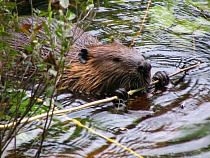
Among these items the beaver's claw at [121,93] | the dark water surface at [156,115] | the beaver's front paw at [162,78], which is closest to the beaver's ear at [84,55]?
the dark water surface at [156,115]

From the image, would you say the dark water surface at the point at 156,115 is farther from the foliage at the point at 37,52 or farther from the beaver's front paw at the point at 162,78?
the foliage at the point at 37,52

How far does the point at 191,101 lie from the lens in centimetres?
431

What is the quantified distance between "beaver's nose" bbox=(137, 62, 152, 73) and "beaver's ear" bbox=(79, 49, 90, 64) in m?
0.72

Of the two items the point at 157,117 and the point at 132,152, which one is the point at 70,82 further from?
the point at 132,152

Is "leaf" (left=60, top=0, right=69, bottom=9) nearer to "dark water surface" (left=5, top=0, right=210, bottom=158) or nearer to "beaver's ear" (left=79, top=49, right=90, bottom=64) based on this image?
"dark water surface" (left=5, top=0, right=210, bottom=158)

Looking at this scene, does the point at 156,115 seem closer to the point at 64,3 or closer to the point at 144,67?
the point at 144,67

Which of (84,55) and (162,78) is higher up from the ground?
(84,55)

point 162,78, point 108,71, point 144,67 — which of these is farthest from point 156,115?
point 108,71

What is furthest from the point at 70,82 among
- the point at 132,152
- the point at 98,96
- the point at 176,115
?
the point at 132,152

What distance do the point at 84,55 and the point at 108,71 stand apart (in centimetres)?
41

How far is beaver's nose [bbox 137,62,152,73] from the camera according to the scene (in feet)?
14.7

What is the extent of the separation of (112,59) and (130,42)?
1.53 m

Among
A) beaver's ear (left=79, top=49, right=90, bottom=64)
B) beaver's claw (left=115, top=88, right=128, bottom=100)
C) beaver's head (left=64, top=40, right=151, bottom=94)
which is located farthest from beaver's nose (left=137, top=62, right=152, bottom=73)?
beaver's ear (left=79, top=49, right=90, bottom=64)

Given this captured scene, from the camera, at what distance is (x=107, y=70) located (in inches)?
185
